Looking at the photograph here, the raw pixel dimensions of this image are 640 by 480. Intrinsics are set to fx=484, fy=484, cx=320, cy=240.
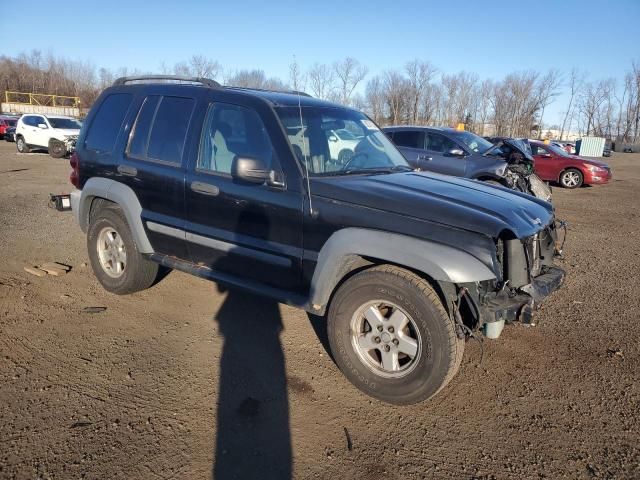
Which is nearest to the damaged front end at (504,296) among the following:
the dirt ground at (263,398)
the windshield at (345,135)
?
the dirt ground at (263,398)

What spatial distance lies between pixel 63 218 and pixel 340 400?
6852mm

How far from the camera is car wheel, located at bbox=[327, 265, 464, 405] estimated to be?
2965 millimetres

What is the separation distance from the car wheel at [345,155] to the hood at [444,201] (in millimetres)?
259

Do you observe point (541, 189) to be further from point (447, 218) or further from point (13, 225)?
point (13, 225)

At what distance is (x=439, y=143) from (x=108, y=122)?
7.50m

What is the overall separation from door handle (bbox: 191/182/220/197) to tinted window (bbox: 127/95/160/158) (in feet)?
2.53

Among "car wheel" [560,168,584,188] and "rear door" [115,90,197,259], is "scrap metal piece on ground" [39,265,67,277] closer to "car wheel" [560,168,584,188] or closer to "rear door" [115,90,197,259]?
"rear door" [115,90,197,259]

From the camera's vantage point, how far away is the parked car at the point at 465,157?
9.89 metres

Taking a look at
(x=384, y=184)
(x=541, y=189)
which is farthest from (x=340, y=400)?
(x=541, y=189)

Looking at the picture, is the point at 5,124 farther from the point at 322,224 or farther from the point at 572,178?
the point at 322,224

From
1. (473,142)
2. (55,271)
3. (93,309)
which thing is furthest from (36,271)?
(473,142)

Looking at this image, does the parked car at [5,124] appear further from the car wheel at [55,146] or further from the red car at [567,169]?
the red car at [567,169]

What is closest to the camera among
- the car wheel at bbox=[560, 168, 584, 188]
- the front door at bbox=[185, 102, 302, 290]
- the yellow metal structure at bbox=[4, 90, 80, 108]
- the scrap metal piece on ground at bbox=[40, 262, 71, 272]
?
the front door at bbox=[185, 102, 302, 290]

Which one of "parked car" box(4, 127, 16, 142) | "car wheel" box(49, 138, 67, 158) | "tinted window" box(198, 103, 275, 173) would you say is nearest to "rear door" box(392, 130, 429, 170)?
"car wheel" box(49, 138, 67, 158)
